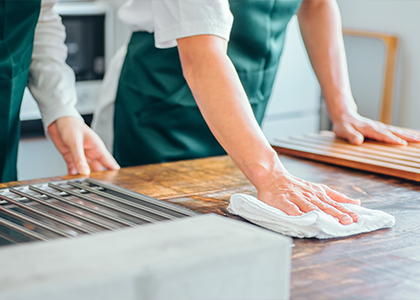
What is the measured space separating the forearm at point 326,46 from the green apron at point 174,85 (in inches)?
3.0

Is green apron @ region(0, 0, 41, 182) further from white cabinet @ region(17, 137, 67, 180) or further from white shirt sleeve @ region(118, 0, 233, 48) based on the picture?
white cabinet @ region(17, 137, 67, 180)

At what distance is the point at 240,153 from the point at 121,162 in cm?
55

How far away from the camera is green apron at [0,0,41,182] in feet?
3.11

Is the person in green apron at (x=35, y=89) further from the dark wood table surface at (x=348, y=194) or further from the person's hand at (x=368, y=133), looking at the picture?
the person's hand at (x=368, y=133)

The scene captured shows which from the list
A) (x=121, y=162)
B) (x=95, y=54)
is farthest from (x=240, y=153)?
(x=95, y=54)

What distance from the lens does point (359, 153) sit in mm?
1033

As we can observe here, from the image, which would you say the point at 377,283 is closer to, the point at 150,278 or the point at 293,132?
the point at 150,278

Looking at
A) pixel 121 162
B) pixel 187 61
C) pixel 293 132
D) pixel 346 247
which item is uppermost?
pixel 187 61

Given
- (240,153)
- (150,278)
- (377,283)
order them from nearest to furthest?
(150,278)
(377,283)
(240,153)

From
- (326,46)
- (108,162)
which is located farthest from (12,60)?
(326,46)

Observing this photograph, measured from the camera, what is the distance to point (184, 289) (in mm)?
364

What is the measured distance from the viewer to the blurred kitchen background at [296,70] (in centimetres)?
195

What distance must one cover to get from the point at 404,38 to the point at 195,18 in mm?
1985

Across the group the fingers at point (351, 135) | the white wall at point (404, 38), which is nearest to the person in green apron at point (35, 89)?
the fingers at point (351, 135)
